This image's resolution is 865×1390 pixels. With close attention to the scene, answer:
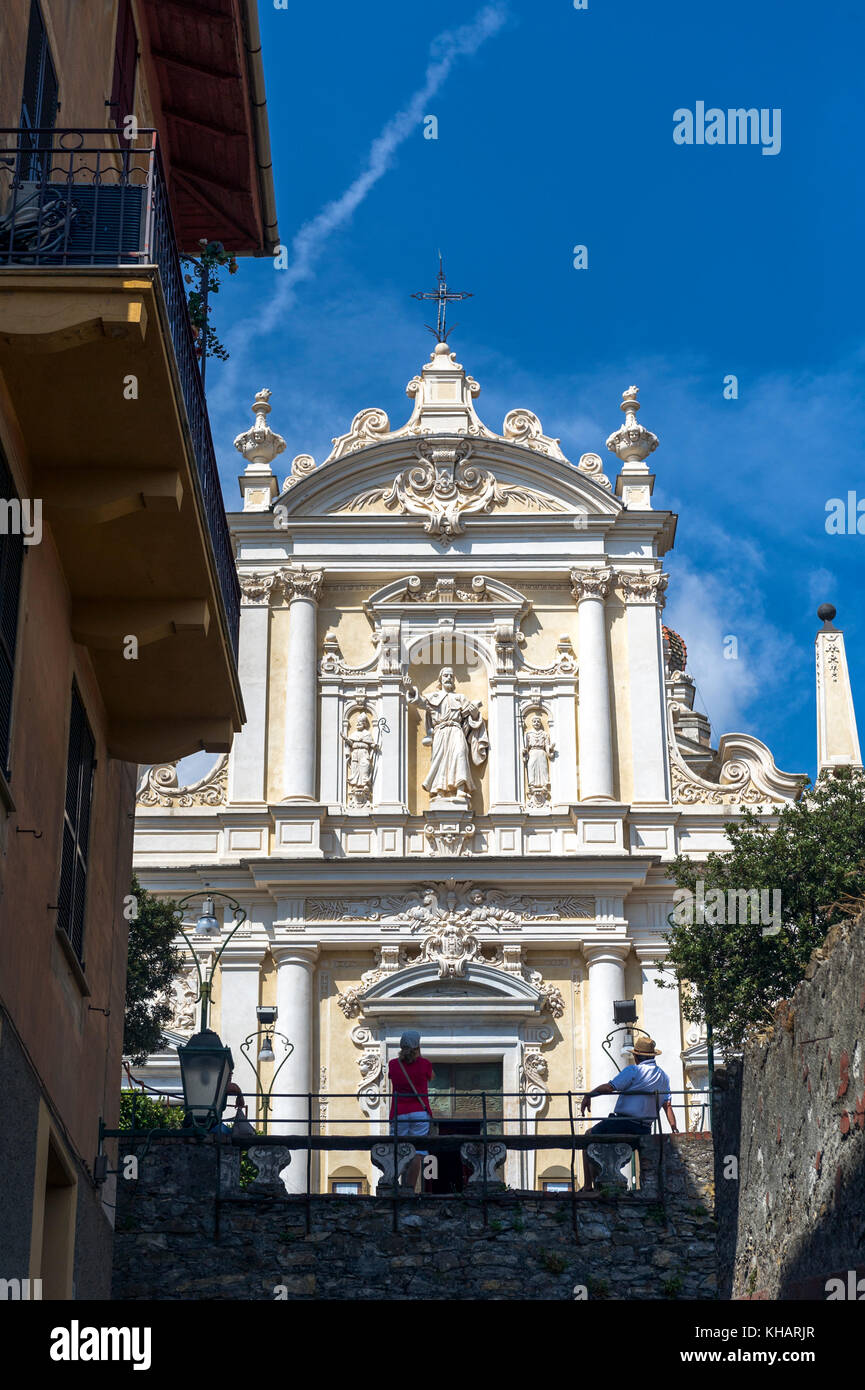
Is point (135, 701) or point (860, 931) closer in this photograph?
point (860, 931)

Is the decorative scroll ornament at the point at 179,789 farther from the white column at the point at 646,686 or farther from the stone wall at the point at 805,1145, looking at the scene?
the stone wall at the point at 805,1145

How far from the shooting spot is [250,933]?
95.8ft

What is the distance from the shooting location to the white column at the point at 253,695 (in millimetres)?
30250

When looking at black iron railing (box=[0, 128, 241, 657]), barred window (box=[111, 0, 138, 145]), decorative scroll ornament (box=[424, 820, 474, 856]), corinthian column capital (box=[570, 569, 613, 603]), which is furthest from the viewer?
corinthian column capital (box=[570, 569, 613, 603])

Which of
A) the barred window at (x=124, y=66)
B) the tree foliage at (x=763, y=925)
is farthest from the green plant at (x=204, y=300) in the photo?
the tree foliage at (x=763, y=925)

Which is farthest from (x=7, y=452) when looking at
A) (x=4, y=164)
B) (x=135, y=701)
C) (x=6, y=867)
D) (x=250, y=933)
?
(x=250, y=933)

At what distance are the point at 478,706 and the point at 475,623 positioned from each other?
1432mm

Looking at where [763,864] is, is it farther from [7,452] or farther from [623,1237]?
[7,452]

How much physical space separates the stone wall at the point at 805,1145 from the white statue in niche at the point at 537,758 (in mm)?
14265

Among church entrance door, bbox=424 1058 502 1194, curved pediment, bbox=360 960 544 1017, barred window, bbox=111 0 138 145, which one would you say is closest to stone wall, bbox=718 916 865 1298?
barred window, bbox=111 0 138 145

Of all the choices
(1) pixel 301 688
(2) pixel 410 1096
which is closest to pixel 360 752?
(1) pixel 301 688

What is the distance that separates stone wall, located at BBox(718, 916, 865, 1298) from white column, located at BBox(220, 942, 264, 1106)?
44.4 ft

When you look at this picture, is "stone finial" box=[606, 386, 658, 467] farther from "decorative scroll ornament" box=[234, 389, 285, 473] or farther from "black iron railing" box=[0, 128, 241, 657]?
"black iron railing" box=[0, 128, 241, 657]

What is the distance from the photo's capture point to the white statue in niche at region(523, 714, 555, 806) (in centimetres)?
3023
